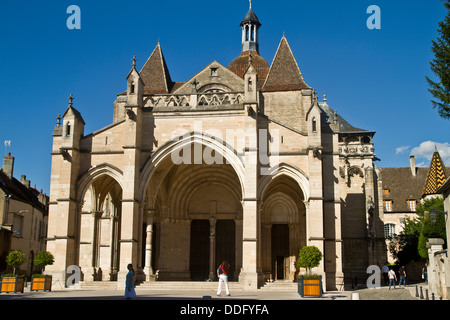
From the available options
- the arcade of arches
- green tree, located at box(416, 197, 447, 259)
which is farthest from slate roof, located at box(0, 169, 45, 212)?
green tree, located at box(416, 197, 447, 259)

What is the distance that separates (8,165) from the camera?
109 feet

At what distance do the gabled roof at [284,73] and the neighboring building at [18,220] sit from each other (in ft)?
51.9

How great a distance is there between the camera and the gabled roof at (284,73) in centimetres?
2681

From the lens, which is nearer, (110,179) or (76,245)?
(76,245)

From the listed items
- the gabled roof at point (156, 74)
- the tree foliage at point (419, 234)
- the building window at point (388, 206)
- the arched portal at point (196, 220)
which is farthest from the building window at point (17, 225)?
the building window at point (388, 206)

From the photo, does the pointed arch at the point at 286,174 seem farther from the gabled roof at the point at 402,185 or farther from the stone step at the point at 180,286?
the gabled roof at the point at 402,185

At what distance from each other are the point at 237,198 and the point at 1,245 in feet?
43.4

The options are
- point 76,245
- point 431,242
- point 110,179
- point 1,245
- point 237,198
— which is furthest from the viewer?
point 1,245

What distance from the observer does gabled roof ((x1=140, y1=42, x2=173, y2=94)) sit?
93.4ft

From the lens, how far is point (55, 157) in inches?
883

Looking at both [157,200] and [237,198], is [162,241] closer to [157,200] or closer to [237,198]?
[157,200]
